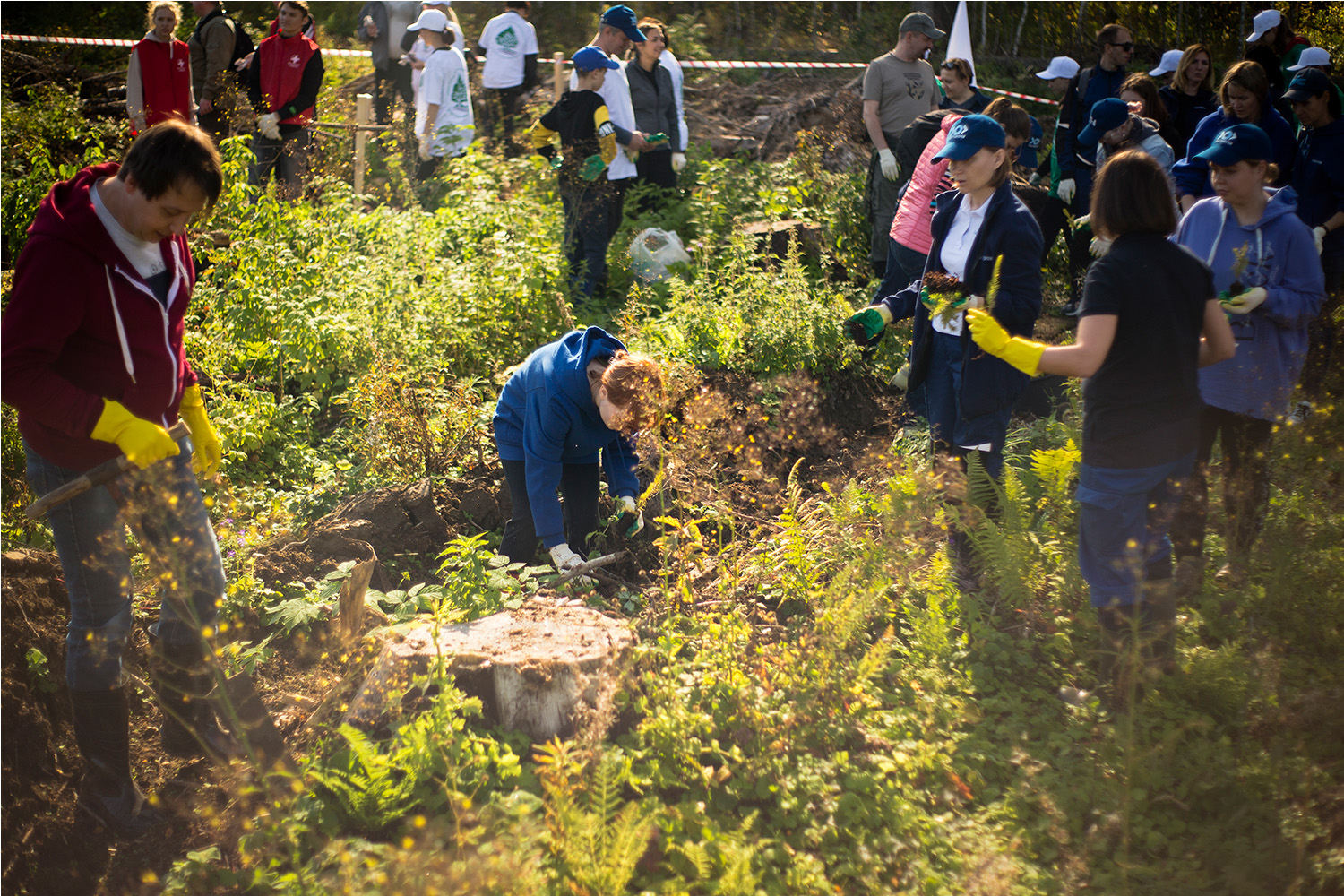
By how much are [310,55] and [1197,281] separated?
305 inches

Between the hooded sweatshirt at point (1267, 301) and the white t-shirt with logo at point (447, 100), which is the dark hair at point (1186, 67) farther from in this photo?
the white t-shirt with logo at point (447, 100)

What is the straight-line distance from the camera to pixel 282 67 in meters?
8.06

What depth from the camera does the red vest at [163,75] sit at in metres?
7.21

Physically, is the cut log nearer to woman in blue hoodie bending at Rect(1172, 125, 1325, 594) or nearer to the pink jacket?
woman in blue hoodie bending at Rect(1172, 125, 1325, 594)

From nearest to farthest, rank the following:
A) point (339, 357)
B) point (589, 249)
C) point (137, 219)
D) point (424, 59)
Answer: point (137, 219), point (339, 357), point (589, 249), point (424, 59)

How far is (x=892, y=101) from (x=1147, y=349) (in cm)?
483

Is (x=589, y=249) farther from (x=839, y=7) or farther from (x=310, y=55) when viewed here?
(x=839, y=7)

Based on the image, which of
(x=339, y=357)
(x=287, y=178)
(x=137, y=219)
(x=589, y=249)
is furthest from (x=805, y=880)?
(x=287, y=178)

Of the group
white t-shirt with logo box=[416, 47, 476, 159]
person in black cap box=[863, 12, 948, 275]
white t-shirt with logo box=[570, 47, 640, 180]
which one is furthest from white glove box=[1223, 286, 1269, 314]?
white t-shirt with logo box=[416, 47, 476, 159]

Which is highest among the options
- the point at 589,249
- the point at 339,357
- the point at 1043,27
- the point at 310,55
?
the point at 1043,27

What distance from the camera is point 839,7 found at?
15.2 metres

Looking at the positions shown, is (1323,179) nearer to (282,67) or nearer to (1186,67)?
(1186,67)

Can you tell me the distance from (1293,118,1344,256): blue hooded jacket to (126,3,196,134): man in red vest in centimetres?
787

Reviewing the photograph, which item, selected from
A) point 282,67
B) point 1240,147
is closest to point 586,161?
point 282,67
